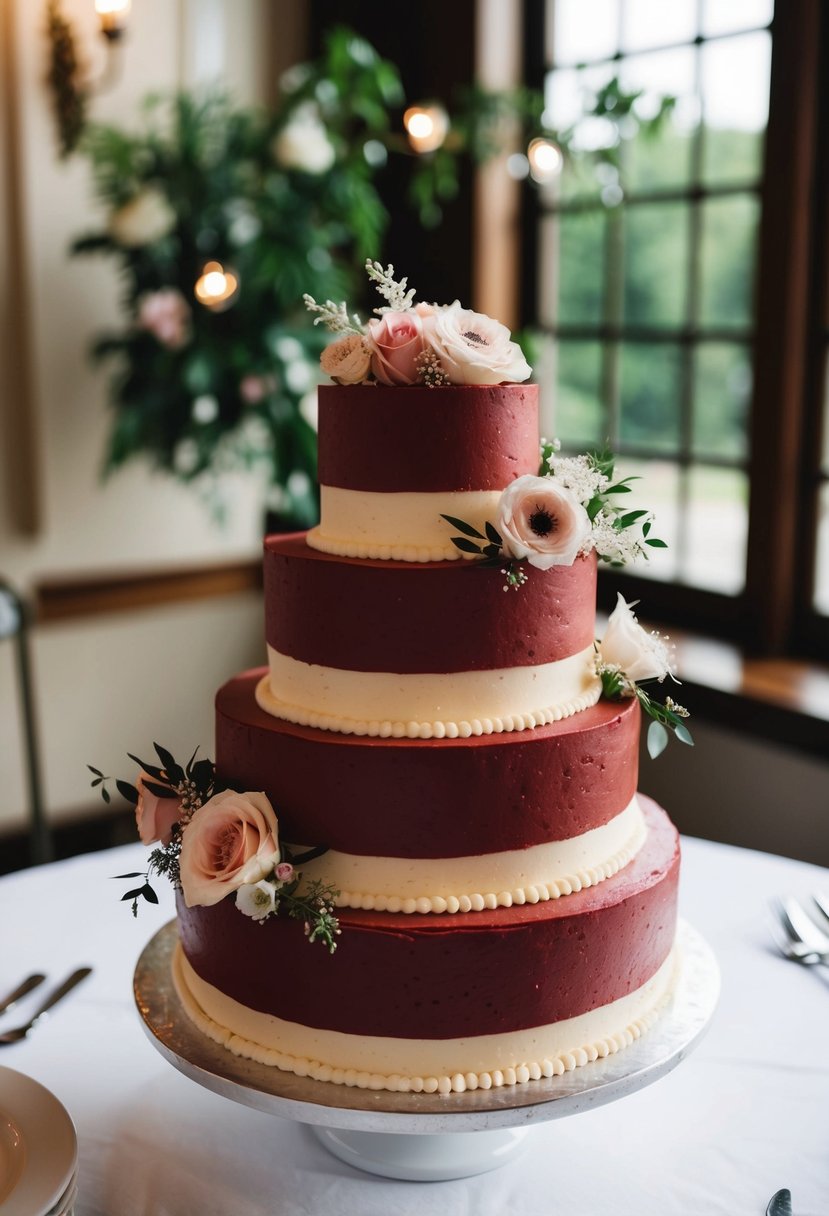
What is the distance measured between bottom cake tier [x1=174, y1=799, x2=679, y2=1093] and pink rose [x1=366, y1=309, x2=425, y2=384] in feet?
1.91

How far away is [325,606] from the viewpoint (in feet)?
4.53

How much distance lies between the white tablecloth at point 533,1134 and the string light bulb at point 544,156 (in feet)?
7.24

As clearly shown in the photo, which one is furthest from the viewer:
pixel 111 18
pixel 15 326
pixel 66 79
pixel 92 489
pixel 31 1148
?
pixel 92 489

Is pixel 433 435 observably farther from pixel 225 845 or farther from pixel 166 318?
pixel 166 318

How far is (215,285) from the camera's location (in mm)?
3229

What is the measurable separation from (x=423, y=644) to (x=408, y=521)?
14cm

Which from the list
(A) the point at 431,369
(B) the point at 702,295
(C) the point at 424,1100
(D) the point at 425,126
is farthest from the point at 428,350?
(D) the point at 425,126

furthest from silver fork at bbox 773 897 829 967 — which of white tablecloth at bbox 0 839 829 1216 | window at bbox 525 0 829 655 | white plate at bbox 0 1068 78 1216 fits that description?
window at bbox 525 0 829 655

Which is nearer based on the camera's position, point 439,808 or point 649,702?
point 439,808

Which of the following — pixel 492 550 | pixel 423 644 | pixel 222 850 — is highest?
pixel 492 550

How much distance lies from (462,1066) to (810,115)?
2.37 metres

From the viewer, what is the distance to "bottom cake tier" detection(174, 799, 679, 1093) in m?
1.29

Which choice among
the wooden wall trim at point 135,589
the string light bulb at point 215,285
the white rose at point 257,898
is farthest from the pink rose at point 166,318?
the white rose at point 257,898

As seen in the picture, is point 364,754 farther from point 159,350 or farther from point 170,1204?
point 159,350
